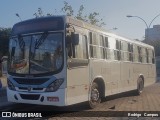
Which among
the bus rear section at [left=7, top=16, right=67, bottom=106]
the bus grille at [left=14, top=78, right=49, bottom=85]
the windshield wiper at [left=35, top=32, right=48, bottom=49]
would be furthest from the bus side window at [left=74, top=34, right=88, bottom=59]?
the bus grille at [left=14, top=78, right=49, bottom=85]

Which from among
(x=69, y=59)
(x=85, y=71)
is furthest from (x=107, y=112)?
(x=69, y=59)

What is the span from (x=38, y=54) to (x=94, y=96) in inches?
114

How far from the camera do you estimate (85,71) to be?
11.6 metres

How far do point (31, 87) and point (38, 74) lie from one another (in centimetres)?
47

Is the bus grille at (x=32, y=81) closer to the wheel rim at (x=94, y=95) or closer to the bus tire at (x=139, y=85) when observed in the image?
the wheel rim at (x=94, y=95)

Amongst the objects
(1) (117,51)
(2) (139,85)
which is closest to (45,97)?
(1) (117,51)

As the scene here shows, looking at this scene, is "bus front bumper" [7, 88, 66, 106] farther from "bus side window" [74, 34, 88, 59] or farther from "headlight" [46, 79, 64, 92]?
"bus side window" [74, 34, 88, 59]

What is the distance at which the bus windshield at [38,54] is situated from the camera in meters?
10.5

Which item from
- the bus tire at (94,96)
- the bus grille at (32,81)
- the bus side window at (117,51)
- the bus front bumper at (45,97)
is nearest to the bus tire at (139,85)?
the bus side window at (117,51)

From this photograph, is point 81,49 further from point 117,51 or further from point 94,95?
point 117,51

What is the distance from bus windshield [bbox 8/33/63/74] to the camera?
10.5m

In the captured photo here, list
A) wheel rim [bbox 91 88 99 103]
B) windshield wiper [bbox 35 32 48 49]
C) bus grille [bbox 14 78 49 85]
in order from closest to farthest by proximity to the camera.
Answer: bus grille [bbox 14 78 49 85] → windshield wiper [bbox 35 32 48 49] → wheel rim [bbox 91 88 99 103]

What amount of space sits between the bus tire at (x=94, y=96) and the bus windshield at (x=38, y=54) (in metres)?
2.25

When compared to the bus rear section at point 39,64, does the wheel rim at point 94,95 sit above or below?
below
